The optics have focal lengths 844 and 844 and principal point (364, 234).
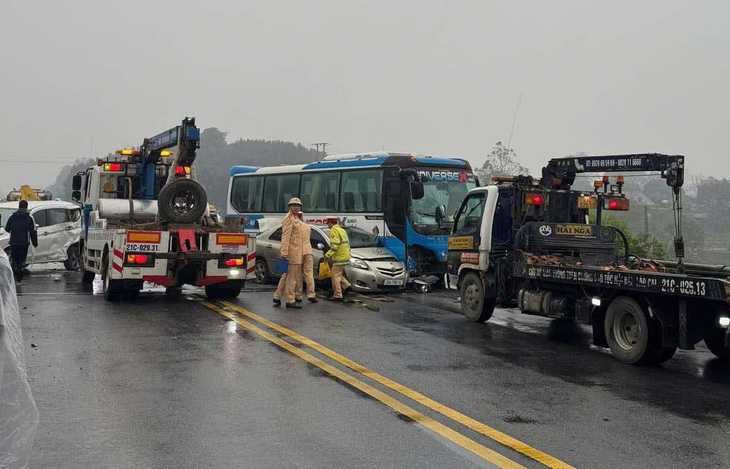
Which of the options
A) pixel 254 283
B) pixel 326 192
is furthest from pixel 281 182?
pixel 254 283

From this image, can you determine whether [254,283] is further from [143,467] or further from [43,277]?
[143,467]

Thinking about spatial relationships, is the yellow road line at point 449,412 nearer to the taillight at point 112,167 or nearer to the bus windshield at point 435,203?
the taillight at point 112,167

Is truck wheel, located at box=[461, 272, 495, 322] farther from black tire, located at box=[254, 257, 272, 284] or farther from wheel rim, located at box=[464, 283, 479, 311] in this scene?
black tire, located at box=[254, 257, 272, 284]

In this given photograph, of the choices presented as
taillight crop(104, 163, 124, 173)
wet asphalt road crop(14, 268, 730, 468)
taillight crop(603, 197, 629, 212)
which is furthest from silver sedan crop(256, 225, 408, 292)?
taillight crop(603, 197, 629, 212)

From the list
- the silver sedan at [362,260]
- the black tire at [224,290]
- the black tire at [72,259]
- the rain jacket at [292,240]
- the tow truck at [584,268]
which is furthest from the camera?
the black tire at [72,259]

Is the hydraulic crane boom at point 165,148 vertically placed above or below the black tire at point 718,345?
above

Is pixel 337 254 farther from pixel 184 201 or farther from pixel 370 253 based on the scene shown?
pixel 184 201

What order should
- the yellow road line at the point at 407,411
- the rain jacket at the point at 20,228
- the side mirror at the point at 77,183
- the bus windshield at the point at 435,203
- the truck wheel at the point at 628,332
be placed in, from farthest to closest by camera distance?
the bus windshield at the point at 435,203, the side mirror at the point at 77,183, the rain jacket at the point at 20,228, the truck wheel at the point at 628,332, the yellow road line at the point at 407,411

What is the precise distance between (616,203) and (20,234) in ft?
44.1

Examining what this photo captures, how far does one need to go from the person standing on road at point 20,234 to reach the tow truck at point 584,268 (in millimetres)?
10734

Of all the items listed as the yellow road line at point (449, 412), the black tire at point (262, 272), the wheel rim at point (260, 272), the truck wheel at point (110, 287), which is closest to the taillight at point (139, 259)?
the truck wheel at point (110, 287)

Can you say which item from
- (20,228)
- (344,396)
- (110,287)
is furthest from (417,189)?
(344,396)

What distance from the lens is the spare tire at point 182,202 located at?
1566cm

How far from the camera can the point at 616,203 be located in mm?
13148
